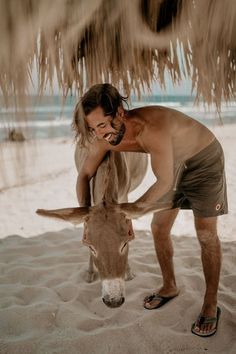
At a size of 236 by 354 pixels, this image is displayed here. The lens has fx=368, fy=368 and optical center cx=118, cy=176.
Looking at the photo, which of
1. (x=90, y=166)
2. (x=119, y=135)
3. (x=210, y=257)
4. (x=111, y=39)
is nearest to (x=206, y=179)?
(x=210, y=257)

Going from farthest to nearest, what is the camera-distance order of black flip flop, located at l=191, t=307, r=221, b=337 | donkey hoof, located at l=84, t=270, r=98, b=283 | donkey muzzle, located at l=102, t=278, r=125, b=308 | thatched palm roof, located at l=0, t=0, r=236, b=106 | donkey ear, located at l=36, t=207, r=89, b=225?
1. donkey hoof, located at l=84, t=270, r=98, b=283
2. black flip flop, located at l=191, t=307, r=221, b=337
3. donkey ear, located at l=36, t=207, r=89, b=225
4. donkey muzzle, located at l=102, t=278, r=125, b=308
5. thatched palm roof, located at l=0, t=0, r=236, b=106

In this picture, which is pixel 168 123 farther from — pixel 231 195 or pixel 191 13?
pixel 231 195

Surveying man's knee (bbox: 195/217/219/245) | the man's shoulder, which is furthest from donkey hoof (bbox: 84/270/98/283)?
the man's shoulder

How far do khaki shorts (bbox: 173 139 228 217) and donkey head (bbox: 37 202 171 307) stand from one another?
19.3 inches

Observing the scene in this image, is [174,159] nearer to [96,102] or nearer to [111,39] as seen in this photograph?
[96,102]

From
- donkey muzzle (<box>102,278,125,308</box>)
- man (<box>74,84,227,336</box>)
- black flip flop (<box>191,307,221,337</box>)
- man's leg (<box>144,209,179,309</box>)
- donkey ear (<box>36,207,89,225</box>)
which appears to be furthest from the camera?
man's leg (<box>144,209,179,309</box>)

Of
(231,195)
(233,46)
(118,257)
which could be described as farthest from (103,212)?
(231,195)

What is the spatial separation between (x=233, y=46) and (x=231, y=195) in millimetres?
4314

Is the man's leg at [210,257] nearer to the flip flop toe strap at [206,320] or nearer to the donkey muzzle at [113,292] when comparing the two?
the flip flop toe strap at [206,320]

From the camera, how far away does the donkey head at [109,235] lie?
6.49 feet

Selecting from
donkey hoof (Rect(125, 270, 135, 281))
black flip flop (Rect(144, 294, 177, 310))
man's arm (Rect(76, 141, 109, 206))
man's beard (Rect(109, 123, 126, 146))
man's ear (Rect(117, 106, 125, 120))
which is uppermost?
man's ear (Rect(117, 106, 125, 120))

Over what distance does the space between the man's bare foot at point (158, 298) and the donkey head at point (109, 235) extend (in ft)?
3.05

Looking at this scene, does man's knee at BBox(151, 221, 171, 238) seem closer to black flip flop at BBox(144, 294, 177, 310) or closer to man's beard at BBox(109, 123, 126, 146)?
→ black flip flop at BBox(144, 294, 177, 310)

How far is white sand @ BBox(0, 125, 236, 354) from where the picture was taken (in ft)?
7.81
